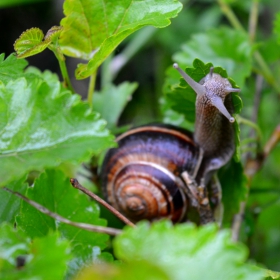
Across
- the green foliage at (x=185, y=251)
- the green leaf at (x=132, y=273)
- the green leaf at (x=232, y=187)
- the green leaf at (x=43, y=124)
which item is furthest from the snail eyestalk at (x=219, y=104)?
the green leaf at (x=132, y=273)

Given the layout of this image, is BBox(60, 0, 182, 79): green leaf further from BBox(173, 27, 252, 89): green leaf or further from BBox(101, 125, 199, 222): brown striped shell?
BBox(173, 27, 252, 89): green leaf

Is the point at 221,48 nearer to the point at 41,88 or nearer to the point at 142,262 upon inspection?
the point at 41,88

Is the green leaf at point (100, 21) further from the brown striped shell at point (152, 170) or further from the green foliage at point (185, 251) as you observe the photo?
the green foliage at point (185, 251)

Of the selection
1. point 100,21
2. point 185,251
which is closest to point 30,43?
point 100,21

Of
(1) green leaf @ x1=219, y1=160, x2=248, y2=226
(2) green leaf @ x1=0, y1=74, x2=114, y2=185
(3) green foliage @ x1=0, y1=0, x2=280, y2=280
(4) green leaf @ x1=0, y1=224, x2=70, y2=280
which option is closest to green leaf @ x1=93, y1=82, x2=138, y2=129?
(3) green foliage @ x1=0, y1=0, x2=280, y2=280

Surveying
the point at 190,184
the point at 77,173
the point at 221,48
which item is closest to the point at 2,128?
the point at 190,184
